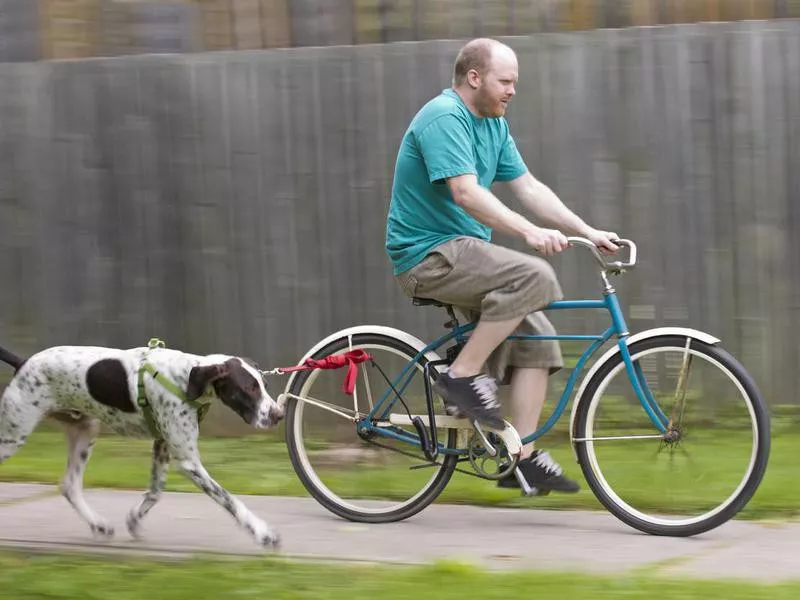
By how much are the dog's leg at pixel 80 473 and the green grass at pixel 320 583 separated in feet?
1.45

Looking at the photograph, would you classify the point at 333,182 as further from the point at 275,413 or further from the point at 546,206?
the point at 275,413

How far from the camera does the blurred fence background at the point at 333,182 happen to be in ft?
24.9

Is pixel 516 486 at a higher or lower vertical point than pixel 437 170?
lower

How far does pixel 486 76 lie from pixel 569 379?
143 cm

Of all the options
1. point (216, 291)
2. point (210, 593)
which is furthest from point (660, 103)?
point (210, 593)

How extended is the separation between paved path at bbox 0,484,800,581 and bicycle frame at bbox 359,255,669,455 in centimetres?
42

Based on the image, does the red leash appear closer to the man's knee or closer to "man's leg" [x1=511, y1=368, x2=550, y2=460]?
"man's leg" [x1=511, y1=368, x2=550, y2=460]

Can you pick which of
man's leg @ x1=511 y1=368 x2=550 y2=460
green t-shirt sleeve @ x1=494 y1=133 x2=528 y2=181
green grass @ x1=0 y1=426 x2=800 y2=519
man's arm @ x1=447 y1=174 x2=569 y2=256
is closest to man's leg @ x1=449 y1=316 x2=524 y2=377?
man's leg @ x1=511 y1=368 x2=550 y2=460

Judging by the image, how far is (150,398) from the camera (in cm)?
560

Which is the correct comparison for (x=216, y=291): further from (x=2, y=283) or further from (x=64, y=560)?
(x=64, y=560)

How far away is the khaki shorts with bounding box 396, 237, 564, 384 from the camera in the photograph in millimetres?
5773

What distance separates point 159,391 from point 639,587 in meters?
2.10

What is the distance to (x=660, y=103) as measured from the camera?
763cm

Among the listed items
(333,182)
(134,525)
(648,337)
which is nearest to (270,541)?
(134,525)
